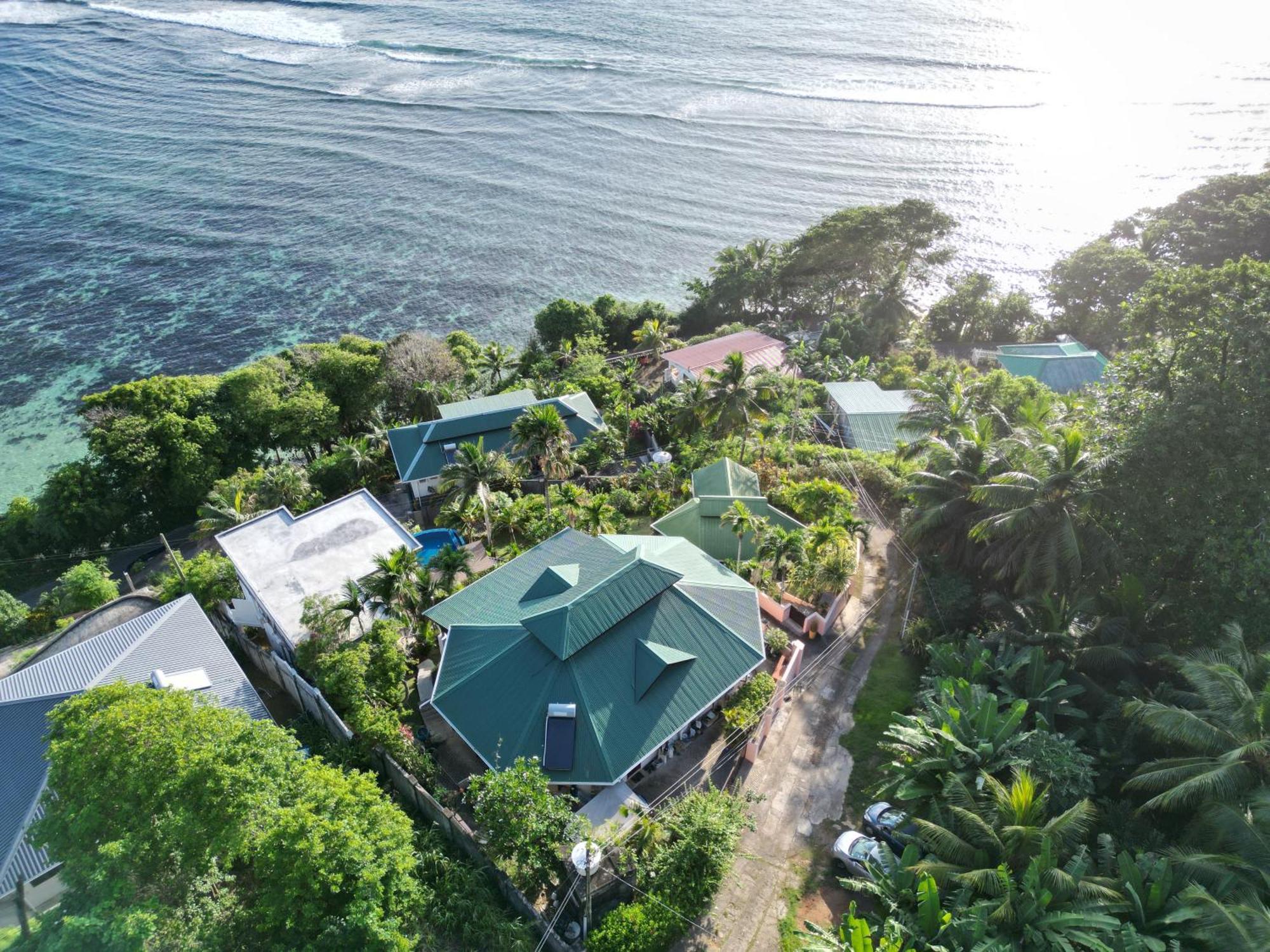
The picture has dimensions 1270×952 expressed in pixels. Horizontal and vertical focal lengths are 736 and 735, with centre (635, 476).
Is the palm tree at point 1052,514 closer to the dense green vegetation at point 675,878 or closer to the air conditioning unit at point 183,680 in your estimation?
the dense green vegetation at point 675,878

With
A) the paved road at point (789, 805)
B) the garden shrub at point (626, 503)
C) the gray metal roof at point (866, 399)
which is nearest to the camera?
the paved road at point (789, 805)

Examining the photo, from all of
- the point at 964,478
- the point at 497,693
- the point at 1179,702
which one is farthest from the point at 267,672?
the point at 1179,702

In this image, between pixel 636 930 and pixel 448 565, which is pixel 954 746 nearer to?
pixel 636 930

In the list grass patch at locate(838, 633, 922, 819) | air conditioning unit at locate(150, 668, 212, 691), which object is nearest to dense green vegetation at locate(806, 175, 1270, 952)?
grass patch at locate(838, 633, 922, 819)

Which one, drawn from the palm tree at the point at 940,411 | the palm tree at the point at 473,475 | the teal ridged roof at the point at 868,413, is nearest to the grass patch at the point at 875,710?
the palm tree at the point at 940,411

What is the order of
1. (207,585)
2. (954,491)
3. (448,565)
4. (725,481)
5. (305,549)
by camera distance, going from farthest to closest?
(725,481) → (207,585) → (305,549) → (448,565) → (954,491)

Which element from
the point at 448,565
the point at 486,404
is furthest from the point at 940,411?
the point at 486,404

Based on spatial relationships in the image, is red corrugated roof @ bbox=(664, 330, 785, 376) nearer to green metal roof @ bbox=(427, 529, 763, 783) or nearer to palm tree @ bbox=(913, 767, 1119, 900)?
green metal roof @ bbox=(427, 529, 763, 783)
